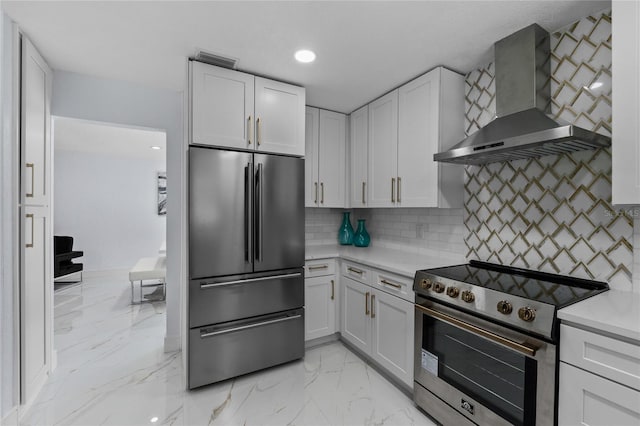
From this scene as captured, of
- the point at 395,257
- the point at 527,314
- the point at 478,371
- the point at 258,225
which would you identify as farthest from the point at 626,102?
the point at 258,225

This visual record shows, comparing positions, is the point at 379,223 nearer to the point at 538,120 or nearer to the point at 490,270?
the point at 490,270

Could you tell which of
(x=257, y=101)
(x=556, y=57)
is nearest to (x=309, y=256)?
(x=257, y=101)

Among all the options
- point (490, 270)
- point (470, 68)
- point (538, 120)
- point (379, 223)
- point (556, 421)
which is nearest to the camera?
point (556, 421)

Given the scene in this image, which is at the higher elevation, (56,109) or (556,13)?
(556,13)

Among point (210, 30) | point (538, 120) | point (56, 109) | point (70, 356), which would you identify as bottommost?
point (70, 356)

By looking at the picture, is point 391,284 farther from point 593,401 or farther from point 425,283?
point 593,401

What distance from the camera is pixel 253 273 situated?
230 centimetres

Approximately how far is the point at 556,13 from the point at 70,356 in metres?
4.37

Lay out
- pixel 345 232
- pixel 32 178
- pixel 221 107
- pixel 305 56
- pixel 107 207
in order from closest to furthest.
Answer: pixel 32 178 < pixel 305 56 < pixel 221 107 < pixel 345 232 < pixel 107 207

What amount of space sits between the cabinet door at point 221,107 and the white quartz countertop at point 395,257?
121 centimetres

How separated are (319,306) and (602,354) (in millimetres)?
1973

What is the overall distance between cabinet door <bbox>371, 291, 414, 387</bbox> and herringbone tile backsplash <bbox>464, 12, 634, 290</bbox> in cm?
77

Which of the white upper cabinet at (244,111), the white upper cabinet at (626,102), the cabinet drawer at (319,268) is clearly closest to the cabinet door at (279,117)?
the white upper cabinet at (244,111)

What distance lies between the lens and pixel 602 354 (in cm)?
116
